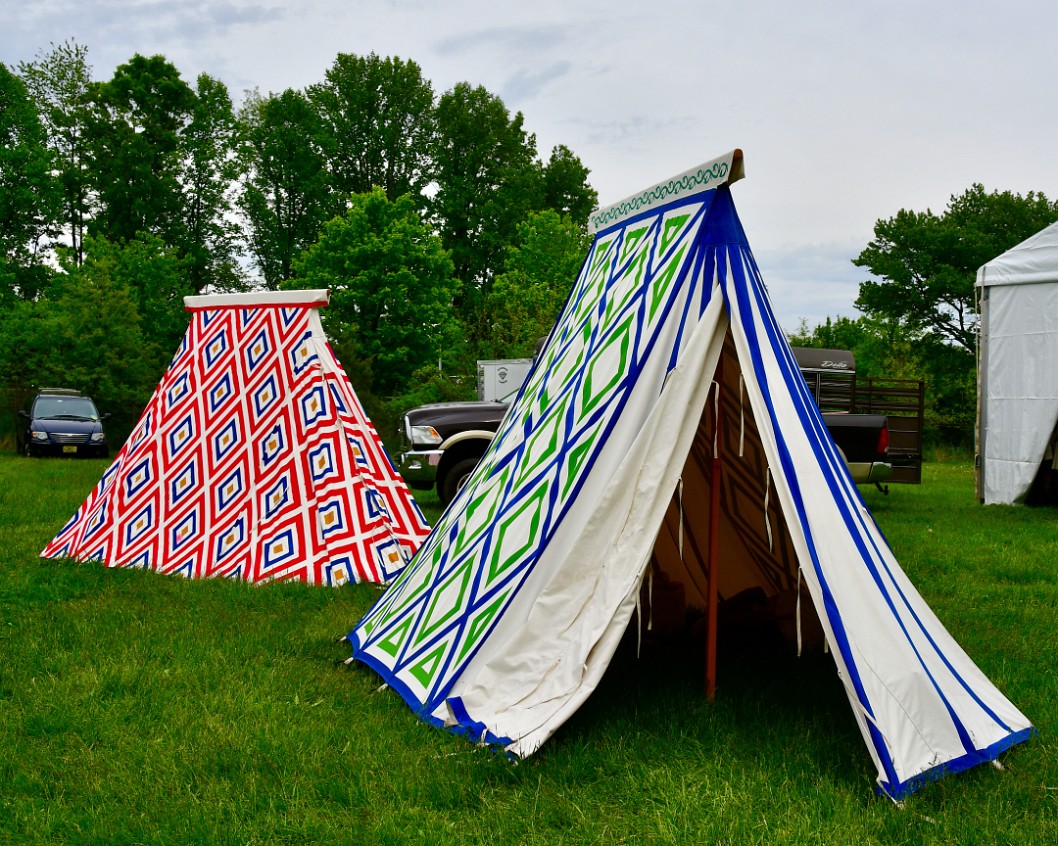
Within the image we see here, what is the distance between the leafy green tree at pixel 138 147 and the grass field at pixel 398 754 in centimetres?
3253

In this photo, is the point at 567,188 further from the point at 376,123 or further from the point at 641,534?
the point at 641,534

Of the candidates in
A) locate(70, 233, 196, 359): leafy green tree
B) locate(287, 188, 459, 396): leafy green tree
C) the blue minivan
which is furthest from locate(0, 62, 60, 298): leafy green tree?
the blue minivan

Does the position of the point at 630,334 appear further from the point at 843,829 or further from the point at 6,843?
the point at 6,843

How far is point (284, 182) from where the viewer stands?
127ft

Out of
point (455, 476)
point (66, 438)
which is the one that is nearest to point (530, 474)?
point (455, 476)

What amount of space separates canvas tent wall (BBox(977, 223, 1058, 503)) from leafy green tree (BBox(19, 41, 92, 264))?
3308cm

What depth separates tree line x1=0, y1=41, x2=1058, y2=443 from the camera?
A: 28.0 m

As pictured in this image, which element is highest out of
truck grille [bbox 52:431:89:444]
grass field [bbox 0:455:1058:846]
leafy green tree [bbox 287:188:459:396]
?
leafy green tree [bbox 287:188:459:396]

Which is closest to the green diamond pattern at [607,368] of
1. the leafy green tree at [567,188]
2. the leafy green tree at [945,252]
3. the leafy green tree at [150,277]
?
the leafy green tree at [150,277]

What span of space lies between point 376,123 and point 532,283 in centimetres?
1255

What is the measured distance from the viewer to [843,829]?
3.12m

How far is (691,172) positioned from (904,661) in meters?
2.36

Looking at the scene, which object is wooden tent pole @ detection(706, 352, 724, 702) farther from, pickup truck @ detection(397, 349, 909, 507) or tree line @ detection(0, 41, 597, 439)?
tree line @ detection(0, 41, 597, 439)

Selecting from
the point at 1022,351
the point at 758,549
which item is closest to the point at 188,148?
the point at 1022,351
